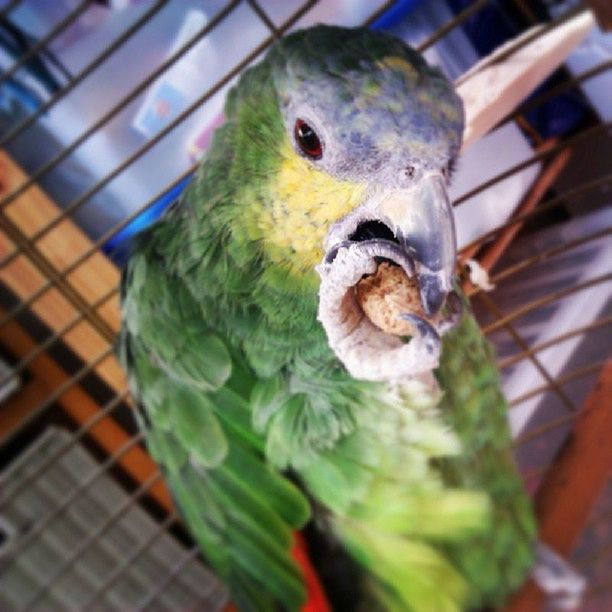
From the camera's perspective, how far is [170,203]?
66 cm

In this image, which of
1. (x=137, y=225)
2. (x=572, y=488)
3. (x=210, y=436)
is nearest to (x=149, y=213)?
(x=137, y=225)

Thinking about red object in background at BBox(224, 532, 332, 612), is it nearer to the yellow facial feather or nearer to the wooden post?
the wooden post

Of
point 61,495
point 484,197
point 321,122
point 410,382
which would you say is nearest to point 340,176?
point 321,122

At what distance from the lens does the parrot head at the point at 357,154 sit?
0.36 metres

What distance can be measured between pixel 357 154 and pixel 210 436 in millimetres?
328

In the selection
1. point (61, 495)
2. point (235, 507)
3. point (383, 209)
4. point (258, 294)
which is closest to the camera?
point (383, 209)

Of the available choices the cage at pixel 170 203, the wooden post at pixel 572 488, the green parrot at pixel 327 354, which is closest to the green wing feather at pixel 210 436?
the green parrot at pixel 327 354

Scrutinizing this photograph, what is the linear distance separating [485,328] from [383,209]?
318 millimetres

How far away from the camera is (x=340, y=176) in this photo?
39cm

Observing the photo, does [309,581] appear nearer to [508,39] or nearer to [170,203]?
[170,203]

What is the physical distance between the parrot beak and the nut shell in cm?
1

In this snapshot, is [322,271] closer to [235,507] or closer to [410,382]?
[410,382]

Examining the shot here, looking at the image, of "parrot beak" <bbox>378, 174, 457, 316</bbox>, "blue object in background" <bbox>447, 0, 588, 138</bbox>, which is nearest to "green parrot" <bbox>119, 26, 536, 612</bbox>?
"parrot beak" <bbox>378, 174, 457, 316</bbox>

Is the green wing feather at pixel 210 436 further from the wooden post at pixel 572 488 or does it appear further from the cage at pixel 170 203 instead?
the wooden post at pixel 572 488
